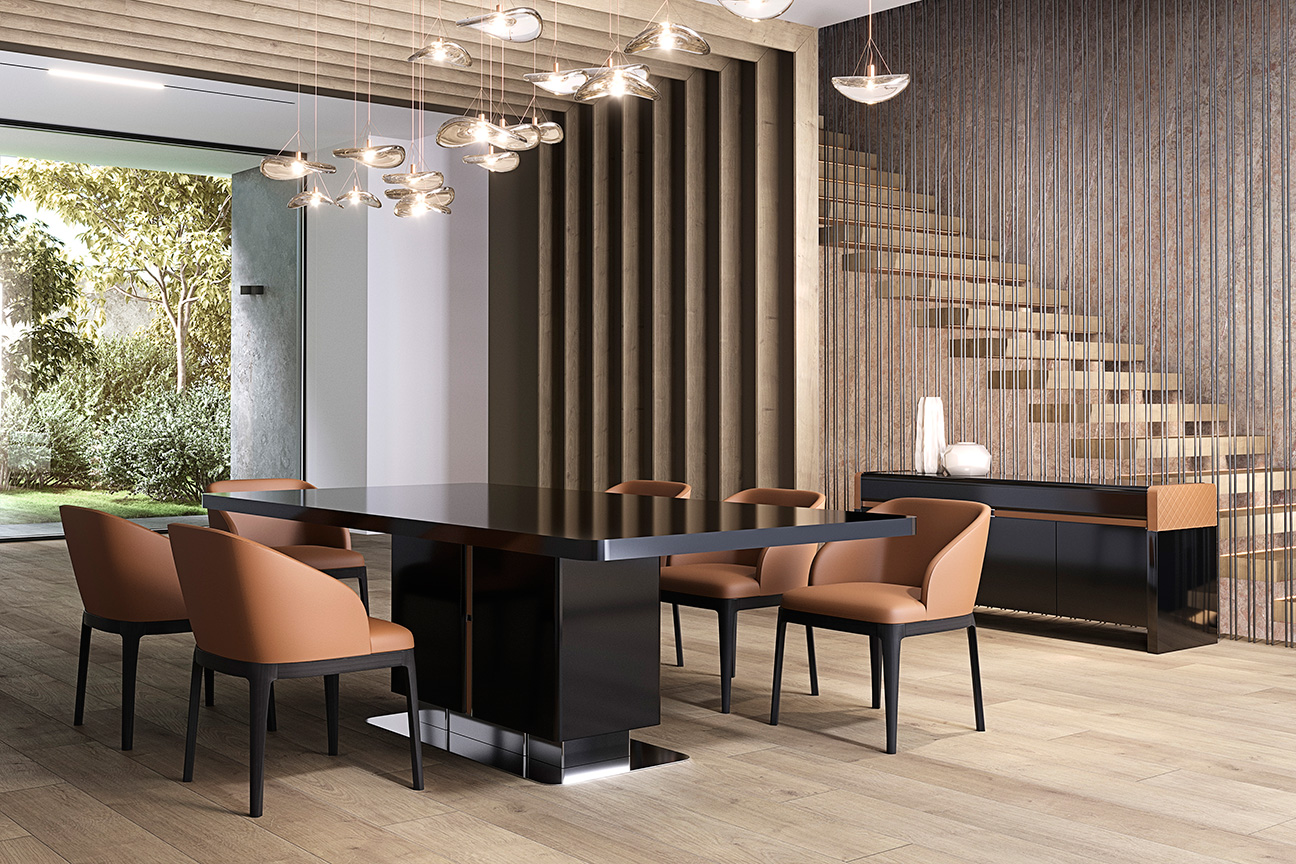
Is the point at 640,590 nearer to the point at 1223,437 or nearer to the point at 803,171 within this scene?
the point at 803,171

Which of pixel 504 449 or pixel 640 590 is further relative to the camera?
pixel 504 449

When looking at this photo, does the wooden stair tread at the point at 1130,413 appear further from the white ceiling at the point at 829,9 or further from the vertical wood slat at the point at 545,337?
the vertical wood slat at the point at 545,337

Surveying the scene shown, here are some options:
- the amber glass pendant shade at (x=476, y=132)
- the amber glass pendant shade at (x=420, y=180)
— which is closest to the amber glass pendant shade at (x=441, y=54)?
the amber glass pendant shade at (x=476, y=132)

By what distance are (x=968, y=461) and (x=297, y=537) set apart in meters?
3.37

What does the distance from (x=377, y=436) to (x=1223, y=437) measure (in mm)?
6455

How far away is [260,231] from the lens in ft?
36.5

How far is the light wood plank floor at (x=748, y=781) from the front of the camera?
3168 millimetres

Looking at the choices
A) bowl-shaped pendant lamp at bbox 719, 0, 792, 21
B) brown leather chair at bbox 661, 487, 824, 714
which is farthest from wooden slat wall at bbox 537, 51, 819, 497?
bowl-shaped pendant lamp at bbox 719, 0, 792, 21

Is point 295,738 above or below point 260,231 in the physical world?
below

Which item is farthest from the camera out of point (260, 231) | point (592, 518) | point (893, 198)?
point (260, 231)

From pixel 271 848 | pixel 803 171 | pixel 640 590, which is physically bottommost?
Result: pixel 271 848

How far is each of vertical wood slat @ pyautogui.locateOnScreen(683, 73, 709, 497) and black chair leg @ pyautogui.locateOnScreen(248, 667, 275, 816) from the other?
4.82m

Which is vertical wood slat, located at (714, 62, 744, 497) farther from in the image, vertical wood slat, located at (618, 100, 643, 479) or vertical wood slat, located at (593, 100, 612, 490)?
vertical wood slat, located at (593, 100, 612, 490)

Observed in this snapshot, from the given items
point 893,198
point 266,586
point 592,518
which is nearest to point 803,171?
point 893,198
